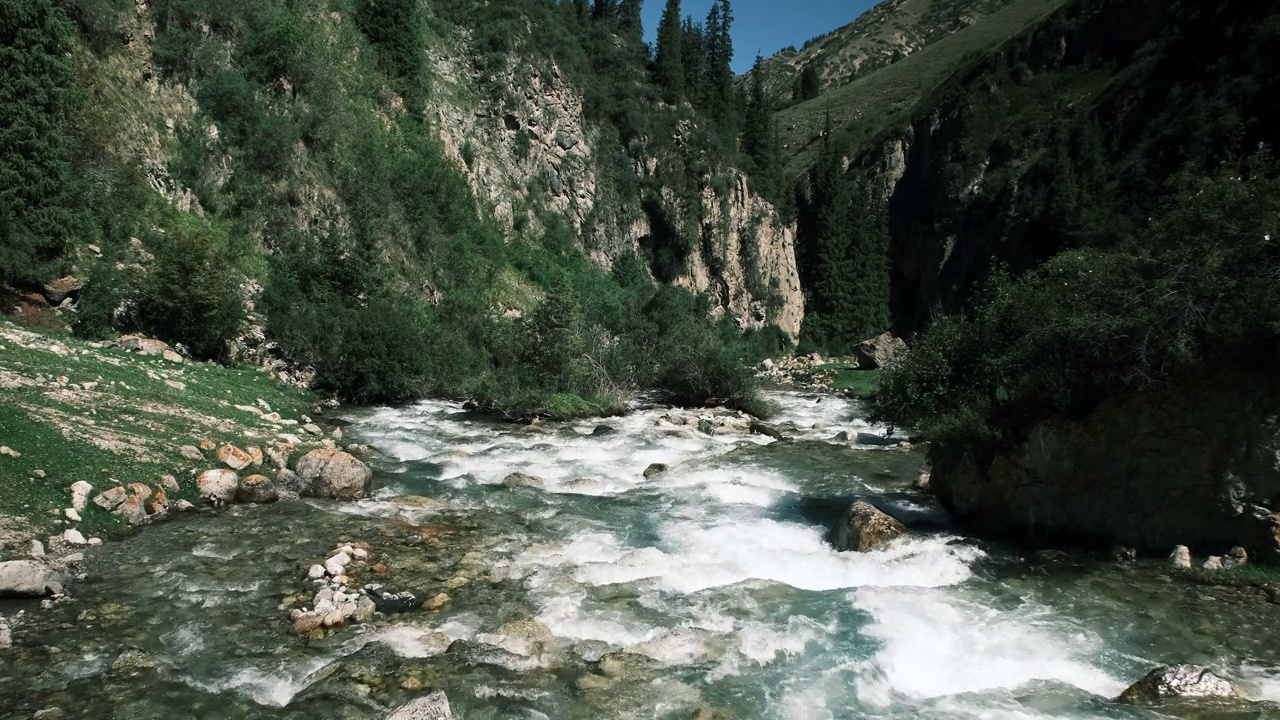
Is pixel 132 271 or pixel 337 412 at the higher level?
pixel 132 271

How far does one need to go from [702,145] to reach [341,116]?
1428 inches

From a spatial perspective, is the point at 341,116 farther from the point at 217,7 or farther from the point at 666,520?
the point at 666,520

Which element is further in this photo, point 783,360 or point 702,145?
point 702,145

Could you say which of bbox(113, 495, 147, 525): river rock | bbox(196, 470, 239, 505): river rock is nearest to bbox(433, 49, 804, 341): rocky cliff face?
bbox(196, 470, 239, 505): river rock

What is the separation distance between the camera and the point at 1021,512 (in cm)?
1262

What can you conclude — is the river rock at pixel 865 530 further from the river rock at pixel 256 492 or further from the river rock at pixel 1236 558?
the river rock at pixel 256 492

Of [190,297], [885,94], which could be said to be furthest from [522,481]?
[885,94]

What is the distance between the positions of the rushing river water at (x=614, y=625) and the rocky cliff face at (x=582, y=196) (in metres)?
37.7

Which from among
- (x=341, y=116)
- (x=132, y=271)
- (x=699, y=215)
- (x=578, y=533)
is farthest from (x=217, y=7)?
(x=699, y=215)

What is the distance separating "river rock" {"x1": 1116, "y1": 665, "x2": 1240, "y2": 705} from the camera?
7512 mm

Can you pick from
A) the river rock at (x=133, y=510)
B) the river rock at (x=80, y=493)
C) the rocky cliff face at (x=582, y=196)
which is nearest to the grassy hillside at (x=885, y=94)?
the rocky cliff face at (x=582, y=196)

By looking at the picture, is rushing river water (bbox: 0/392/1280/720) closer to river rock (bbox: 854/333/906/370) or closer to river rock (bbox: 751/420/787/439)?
river rock (bbox: 751/420/787/439)

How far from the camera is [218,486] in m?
12.7

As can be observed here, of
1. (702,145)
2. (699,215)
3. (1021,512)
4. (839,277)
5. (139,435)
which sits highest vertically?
(702,145)
